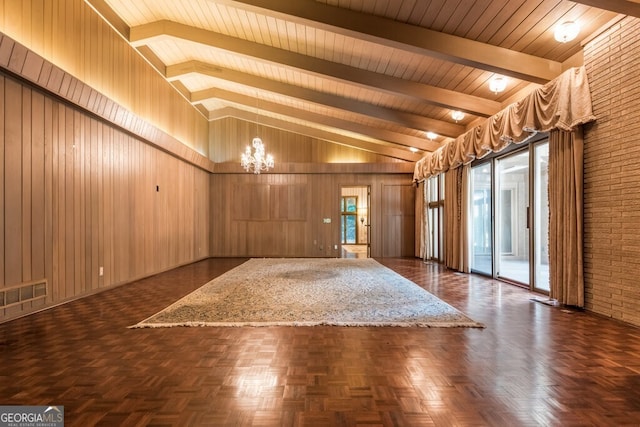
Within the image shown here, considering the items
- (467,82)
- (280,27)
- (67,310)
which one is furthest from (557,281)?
(67,310)

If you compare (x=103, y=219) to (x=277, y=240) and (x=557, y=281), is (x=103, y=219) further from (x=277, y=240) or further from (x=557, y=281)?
(x=557, y=281)

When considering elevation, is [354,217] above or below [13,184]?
below

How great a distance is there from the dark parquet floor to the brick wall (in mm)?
382

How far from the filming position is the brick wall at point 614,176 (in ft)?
11.3

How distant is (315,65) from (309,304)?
406cm

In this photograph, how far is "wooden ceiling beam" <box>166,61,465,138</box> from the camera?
7266 mm

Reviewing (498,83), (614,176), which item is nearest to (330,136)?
(498,83)

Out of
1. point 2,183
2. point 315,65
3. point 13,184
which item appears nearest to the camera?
point 2,183

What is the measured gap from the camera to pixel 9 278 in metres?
3.53

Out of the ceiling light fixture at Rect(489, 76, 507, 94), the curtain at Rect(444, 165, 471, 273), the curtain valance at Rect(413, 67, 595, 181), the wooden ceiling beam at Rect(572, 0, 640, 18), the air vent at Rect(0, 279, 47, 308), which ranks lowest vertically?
the air vent at Rect(0, 279, 47, 308)

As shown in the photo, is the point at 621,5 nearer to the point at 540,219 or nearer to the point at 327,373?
the point at 540,219

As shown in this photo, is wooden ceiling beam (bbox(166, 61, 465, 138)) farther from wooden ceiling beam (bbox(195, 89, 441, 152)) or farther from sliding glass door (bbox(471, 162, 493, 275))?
wooden ceiling beam (bbox(195, 89, 441, 152))

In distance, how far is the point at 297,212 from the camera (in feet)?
35.2

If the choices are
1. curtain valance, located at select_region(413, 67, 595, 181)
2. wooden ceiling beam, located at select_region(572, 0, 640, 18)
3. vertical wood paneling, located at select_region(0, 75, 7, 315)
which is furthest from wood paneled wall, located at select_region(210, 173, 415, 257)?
wooden ceiling beam, located at select_region(572, 0, 640, 18)
